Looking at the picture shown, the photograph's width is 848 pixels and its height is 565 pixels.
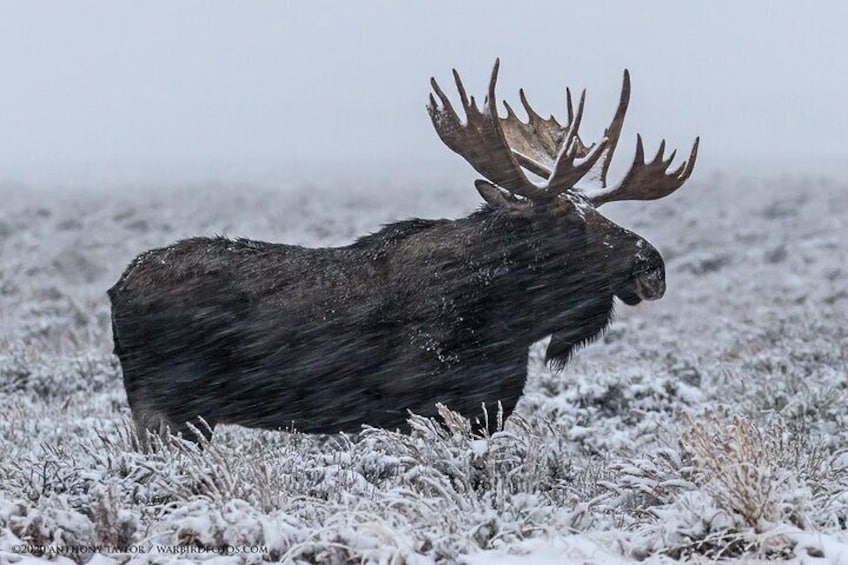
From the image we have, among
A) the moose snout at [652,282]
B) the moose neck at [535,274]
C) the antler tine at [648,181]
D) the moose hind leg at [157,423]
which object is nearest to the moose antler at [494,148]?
the moose neck at [535,274]

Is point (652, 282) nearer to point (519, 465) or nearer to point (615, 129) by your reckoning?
point (615, 129)

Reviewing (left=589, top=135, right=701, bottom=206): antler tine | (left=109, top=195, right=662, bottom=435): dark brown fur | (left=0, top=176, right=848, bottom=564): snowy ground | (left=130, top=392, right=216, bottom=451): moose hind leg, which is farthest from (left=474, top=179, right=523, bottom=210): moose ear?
(left=130, top=392, right=216, bottom=451): moose hind leg

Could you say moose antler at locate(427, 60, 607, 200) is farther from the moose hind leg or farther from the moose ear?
the moose hind leg

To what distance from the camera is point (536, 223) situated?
5770mm

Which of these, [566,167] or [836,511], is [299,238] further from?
[836,511]

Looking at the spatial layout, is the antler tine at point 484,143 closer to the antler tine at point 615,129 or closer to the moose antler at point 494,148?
the moose antler at point 494,148

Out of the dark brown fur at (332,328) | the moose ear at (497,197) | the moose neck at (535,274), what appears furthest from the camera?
the moose ear at (497,197)

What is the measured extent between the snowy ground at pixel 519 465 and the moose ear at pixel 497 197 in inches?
43.3

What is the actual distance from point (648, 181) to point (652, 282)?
2.52ft

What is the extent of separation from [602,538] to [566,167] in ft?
7.37

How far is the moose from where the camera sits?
5.50 m

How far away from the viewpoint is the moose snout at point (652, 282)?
18.7ft

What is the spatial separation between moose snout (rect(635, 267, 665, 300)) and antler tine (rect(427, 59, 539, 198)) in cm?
69

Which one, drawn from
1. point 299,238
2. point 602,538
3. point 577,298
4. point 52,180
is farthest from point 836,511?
point 52,180
